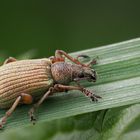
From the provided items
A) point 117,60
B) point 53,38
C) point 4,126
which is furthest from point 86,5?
point 4,126

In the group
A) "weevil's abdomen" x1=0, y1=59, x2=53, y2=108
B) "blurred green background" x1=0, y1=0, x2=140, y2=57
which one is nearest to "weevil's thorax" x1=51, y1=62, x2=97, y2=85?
"weevil's abdomen" x1=0, y1=59, x2=53, y2=108

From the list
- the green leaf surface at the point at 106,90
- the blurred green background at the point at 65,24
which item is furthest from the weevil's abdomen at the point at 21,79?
the blurred green background at the point at 65,24

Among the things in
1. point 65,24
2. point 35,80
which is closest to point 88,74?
point 35,80

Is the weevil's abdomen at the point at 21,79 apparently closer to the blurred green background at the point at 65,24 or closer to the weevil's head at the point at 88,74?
the weevil's head at the point at 88,74

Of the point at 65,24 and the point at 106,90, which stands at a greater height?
the point at 65,24

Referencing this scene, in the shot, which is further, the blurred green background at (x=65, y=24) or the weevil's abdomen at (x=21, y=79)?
the blurred green background at (x=65, y=24)

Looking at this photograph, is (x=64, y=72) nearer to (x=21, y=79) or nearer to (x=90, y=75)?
(x=90, y=75)
